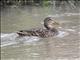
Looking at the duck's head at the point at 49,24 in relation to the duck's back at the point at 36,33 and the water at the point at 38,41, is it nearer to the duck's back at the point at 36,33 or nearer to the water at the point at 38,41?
the water at the point at 38,41

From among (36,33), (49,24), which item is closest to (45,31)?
(36,33)

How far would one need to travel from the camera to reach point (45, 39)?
1073 centimetres

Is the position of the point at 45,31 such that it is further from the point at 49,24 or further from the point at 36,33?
the point at 49,24

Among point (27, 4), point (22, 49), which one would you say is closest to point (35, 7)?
point (27, 4)

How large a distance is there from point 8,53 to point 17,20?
5.71m

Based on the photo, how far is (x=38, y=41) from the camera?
1029 cm

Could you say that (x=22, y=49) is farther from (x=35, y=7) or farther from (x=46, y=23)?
(x=35, y=7)

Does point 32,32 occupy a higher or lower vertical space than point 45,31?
higher

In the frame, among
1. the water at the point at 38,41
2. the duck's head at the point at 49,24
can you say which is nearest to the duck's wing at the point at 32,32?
the water at the point at 38,41

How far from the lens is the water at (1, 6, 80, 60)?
8562 millimetres

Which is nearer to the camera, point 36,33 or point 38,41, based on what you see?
point 38,41

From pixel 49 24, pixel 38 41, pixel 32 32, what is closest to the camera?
pixel 38 41

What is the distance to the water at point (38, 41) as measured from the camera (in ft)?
28.1

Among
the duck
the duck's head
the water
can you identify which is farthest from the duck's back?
the duck's head
